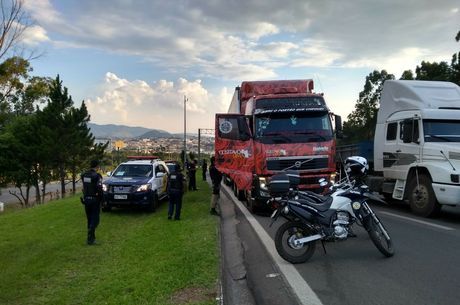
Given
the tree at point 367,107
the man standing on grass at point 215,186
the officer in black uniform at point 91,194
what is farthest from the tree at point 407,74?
the officer in black uniform at point 91,194

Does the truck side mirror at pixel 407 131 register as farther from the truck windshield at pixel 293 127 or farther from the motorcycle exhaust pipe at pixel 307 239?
the motorcycle exhaust pipe at pixel 307 239

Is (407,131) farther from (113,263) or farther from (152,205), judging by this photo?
(113,263)

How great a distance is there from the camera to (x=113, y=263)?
7.86 m

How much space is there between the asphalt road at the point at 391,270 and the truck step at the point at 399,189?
2.84 m

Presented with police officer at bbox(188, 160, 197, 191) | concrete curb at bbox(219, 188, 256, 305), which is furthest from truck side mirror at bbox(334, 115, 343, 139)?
police officer at bbox(188, 160, 197, 191)

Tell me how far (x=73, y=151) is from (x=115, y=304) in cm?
4419

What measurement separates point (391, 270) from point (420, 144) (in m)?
5.95

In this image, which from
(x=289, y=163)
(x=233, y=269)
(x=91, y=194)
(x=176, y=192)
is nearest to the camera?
(x=233, y=269)

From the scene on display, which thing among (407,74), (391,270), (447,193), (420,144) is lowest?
(391,270)

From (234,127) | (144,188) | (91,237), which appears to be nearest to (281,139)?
(234,127)

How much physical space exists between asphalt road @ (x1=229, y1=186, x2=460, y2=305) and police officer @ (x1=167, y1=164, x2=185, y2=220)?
348 centimetres

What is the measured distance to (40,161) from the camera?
155 ft

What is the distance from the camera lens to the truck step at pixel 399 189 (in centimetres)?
1269

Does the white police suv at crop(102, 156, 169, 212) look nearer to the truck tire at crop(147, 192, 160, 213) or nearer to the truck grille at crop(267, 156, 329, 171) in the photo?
the truck tire at crop(147, 192, 160, 213)
